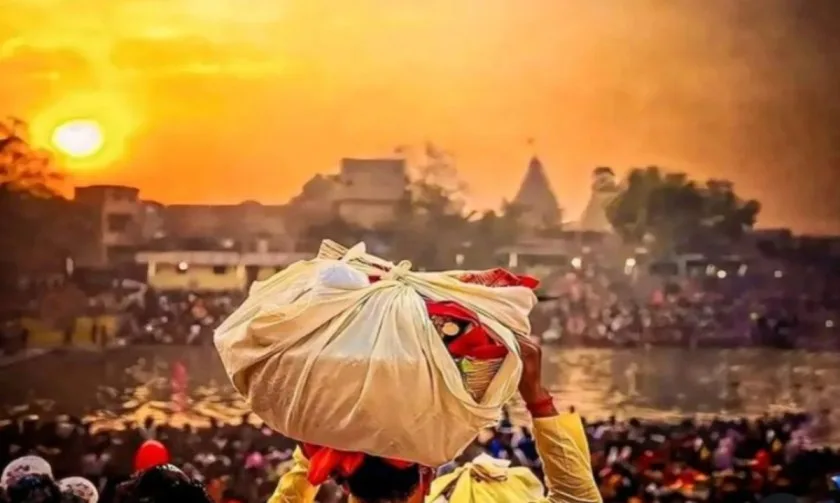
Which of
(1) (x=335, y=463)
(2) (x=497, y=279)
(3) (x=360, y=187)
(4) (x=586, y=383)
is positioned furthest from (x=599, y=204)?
(1) (x=335, y=463)

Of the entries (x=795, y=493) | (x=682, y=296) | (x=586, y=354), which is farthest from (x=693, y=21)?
(x=795, y=493)

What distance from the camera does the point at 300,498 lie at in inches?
57.2

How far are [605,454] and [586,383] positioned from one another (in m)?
0.17

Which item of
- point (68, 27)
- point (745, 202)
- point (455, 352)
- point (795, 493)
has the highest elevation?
point (68, 27)

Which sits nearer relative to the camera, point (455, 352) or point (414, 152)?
point (455, 352)

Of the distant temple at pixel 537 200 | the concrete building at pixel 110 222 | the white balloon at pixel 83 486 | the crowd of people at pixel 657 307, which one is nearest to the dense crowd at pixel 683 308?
the crowd of people at pixel 657 307

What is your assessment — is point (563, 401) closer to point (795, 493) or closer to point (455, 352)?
point (795, 493)

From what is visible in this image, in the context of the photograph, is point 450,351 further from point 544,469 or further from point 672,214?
point 672,214

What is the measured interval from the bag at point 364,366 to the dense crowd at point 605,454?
1299mm

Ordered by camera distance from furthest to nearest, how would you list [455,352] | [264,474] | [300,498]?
1. [264,474]
2. [300,498]
3. [455,352]

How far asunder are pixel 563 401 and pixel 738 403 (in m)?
0.42

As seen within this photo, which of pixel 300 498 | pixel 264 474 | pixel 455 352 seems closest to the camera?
pixel 455 352

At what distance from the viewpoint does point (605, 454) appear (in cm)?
260

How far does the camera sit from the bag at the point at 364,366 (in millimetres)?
1188
